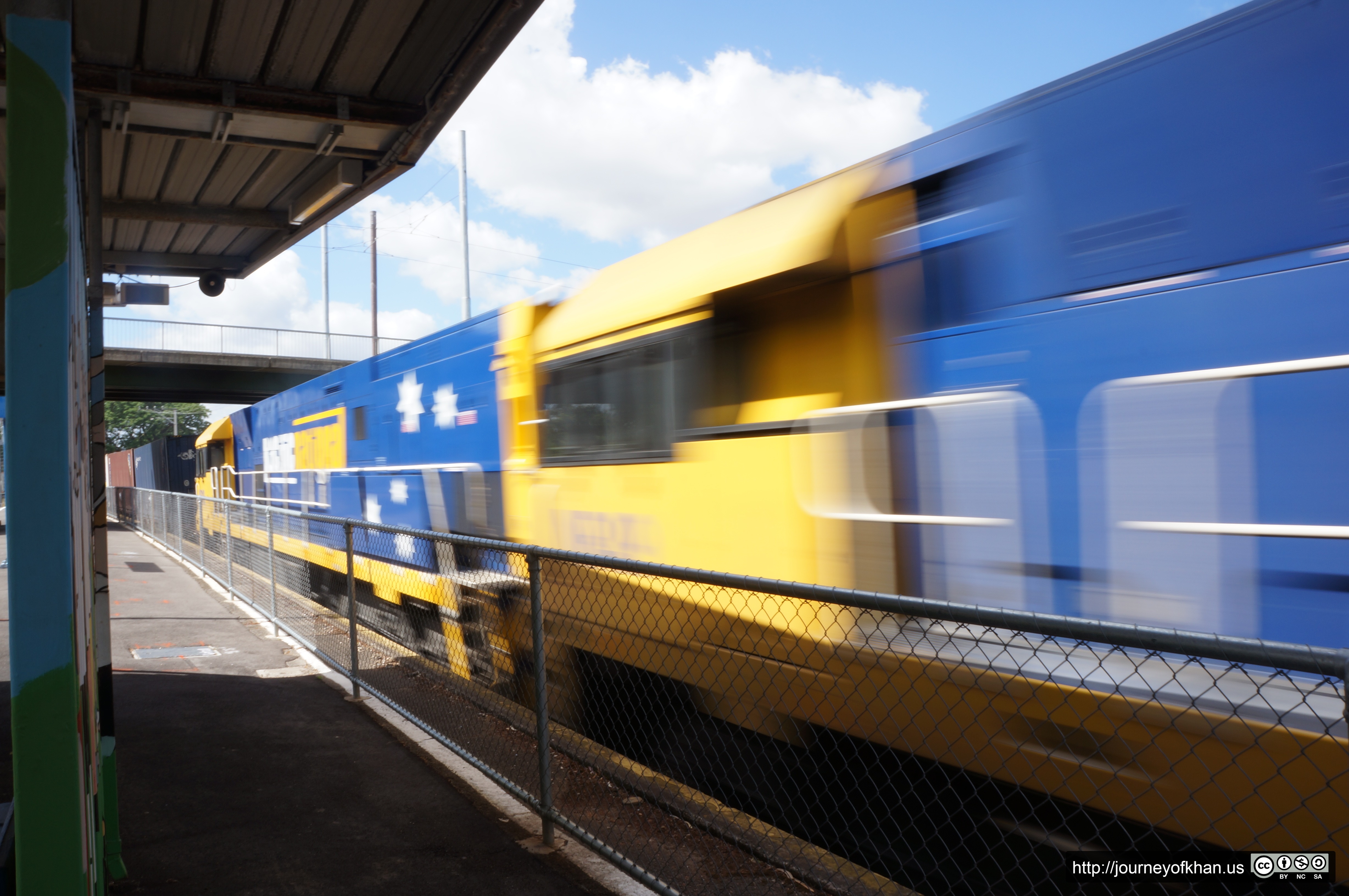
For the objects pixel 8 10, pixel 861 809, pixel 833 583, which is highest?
pixel 8 10

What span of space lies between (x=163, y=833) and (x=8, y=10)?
3.62m

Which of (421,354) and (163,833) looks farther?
(421,354)

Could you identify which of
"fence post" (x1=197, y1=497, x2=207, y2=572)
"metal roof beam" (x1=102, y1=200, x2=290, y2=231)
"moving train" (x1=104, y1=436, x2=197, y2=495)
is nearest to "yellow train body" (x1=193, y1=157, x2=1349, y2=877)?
"metal roof beam" (x1=102, y1=200, x2=290, y2=231)

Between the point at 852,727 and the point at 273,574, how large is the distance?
7.43 meters

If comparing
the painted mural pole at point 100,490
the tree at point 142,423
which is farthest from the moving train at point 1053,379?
the tree at point 142,423

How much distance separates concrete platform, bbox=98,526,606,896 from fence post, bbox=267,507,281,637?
1746 millimetres

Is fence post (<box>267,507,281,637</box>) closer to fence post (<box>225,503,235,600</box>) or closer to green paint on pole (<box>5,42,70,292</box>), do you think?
fence post (<box>225,503,235,600</box>)

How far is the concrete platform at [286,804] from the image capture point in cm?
364

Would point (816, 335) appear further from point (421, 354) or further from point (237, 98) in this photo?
point (421, 354)

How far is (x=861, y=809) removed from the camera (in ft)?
15.3

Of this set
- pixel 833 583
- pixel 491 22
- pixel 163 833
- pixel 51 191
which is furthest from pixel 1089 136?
pixel 163 833

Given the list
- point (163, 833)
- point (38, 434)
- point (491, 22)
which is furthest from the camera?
point (163, 833)

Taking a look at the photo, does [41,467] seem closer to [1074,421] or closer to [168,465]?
[1074,421]

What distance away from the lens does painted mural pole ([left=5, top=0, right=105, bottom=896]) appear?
1769mm
